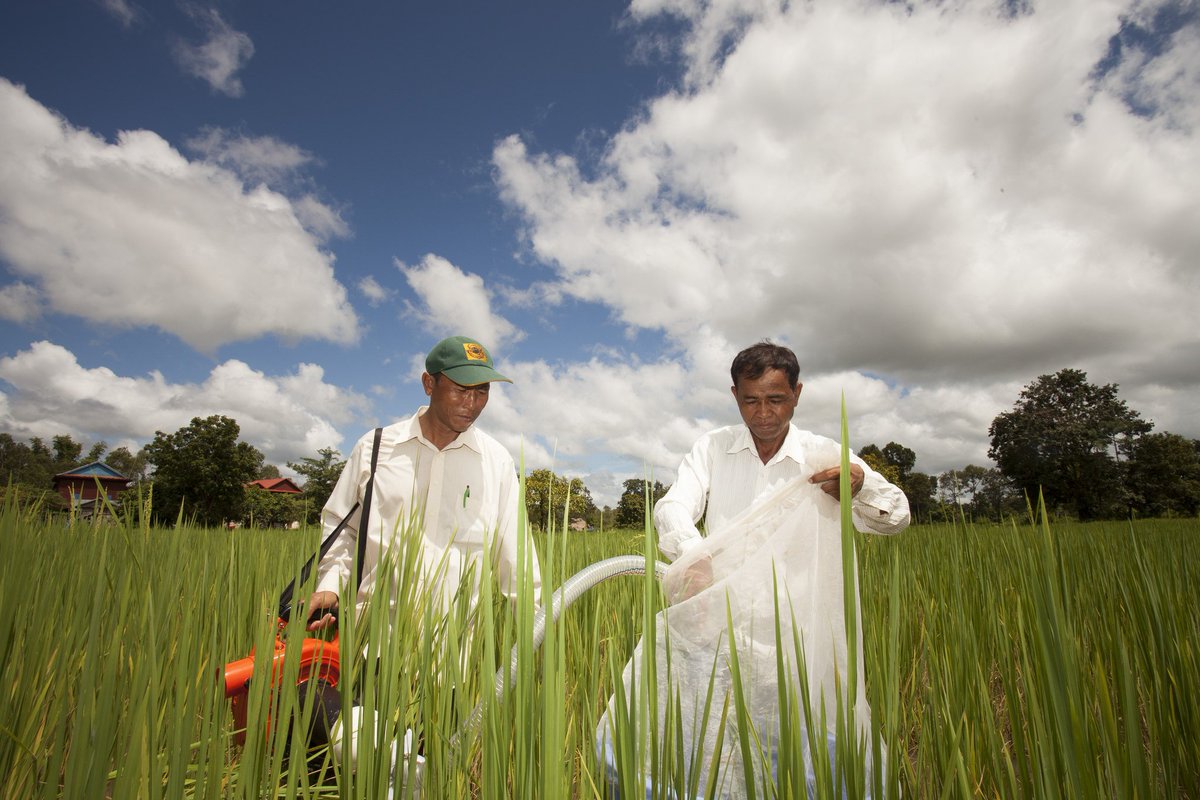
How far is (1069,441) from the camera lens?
34406mm

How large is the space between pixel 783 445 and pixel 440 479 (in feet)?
4.41

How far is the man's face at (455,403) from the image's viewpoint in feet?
6.64

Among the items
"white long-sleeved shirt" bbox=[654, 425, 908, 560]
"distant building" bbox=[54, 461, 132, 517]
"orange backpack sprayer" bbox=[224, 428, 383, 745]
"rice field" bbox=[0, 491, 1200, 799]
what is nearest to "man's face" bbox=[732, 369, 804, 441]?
"white long-sleeved shirt" bbox=[654, 425, 908, 560]

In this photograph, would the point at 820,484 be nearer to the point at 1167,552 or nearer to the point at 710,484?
the point at 710,484

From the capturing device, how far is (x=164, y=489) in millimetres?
33281

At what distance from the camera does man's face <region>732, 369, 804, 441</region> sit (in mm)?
1903

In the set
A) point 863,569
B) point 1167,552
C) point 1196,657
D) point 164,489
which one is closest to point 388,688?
point 1196,657

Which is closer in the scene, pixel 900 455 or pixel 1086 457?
pixel 1086 457

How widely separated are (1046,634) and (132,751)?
1107 millimetres

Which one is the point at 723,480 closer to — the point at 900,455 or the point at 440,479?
the point at 440,479

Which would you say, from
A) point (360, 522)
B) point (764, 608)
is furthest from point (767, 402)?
point (360, 522)

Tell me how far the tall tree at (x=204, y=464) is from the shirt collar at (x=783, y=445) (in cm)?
3893

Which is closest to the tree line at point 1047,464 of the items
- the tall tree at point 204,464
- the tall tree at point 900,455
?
the tall tree at point 204,464

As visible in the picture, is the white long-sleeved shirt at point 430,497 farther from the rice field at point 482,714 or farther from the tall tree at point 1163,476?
the tall tree at point 1163,476
